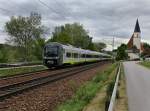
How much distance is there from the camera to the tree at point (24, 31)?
255 feet

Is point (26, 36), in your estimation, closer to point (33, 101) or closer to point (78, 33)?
point (78, 33)

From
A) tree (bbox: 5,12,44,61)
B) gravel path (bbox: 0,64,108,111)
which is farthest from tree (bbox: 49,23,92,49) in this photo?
gravel path (bbox: 0,64,108,111)

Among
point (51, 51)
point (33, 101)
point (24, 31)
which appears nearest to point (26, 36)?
point (24, 31)

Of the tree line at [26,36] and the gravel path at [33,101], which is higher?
the tree line at [26,36]

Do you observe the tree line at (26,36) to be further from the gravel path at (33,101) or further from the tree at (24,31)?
the gravel path at (33,101)

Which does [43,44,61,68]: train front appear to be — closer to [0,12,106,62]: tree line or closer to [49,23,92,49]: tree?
[0,12,106,62]: tree line

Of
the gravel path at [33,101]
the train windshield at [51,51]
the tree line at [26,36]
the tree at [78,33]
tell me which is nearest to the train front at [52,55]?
the train windshield at [51,51]

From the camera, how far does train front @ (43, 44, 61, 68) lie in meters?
41.2

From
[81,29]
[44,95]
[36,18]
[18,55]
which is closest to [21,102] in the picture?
[44,95]

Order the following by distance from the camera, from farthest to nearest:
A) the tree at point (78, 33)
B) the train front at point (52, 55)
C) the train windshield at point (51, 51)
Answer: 1. the tree at point (78, 33)
2. the train windshield at point (51, 51)
3. the train front at point (52, 55)

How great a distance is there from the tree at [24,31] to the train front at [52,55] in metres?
33.4

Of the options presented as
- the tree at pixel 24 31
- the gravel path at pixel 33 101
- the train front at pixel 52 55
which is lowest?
the gravel path at pixel 33 101

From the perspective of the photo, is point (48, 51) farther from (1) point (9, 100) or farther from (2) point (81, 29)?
(2) point (81, 29)

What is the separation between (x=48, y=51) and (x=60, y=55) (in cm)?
176
